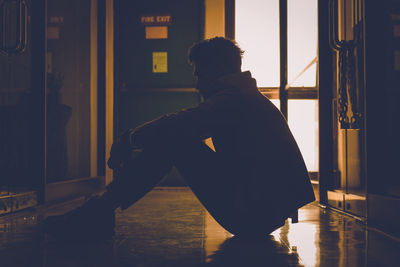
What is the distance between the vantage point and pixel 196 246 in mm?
1672

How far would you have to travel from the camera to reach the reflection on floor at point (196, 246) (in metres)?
1.43

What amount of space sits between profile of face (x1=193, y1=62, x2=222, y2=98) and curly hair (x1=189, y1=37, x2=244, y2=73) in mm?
21

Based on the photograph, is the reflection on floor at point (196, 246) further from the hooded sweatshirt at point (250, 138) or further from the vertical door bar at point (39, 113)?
the vertical door bar at point (39, 113)

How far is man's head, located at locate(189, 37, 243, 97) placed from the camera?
64.6 inches

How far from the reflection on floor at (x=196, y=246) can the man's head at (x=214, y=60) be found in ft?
2.10

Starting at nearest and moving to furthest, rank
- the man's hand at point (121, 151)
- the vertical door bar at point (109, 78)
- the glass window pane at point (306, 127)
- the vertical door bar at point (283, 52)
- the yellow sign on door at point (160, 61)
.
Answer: the man's hand at point (121, 151) < the vertical door bar at point (283, 52) < the glass window pane at point (306, 127) < the vertical door bar at point (109, 78) < the yellow sign on door at point (160, 61)

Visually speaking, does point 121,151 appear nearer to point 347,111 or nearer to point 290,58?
point 347,111

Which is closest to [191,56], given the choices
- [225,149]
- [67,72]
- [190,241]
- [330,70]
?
[225,149]

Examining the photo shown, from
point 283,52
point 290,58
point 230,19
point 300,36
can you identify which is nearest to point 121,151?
point 283,52

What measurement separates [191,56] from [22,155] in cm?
274

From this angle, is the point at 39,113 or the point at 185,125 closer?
the point at 185,125

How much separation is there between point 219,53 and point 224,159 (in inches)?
16.8

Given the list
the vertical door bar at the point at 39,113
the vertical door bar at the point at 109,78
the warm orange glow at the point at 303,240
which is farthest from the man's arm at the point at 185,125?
the vertical door bar at the point at 109,78

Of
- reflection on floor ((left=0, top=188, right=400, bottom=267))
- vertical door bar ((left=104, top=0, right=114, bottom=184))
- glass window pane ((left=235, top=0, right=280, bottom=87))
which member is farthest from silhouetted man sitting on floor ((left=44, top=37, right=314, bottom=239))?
vertical door bar ((left=104, top=0, right=114, bottom=184))
